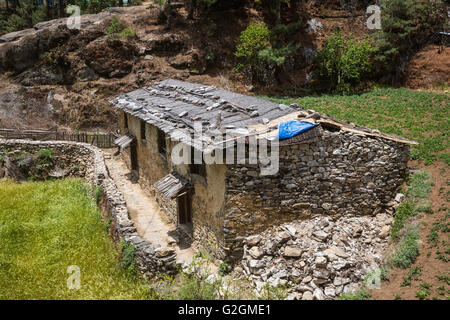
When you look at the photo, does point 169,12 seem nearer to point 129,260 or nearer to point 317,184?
point 317,184

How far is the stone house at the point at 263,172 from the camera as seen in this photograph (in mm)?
8344

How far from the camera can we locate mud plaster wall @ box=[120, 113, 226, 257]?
8.73 meters

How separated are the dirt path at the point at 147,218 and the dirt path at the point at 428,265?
5161 mm

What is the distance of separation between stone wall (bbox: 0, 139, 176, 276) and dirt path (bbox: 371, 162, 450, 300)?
5162 millimetres

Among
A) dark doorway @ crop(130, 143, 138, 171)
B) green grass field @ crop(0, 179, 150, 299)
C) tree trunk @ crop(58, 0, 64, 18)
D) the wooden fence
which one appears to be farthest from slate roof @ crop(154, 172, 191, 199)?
tree trunk @ crop(58, 0, 64, 18)

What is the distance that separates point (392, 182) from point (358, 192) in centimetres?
123

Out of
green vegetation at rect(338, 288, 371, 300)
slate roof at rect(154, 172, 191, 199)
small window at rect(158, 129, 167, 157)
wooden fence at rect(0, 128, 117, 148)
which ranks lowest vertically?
wooden fence at rect(0, 128, 117, 148)

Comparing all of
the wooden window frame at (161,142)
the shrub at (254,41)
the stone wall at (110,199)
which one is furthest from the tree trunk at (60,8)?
the wooden window frame at (161,142)

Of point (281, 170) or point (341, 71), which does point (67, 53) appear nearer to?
point (341, 71)

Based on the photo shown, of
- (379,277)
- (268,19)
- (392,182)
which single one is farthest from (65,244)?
(268,19)

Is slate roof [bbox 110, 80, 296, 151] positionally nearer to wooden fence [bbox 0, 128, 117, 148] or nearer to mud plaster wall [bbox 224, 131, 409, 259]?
mud plaster wall [bbox 224, 131, 409, 259]

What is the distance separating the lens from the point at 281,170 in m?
8.57

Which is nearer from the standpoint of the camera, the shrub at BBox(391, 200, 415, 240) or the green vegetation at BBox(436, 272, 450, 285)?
the green vegetation at BBox(436, 272, 450, 285)
